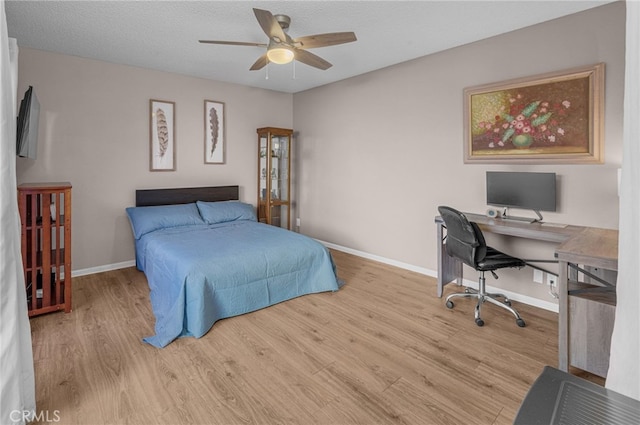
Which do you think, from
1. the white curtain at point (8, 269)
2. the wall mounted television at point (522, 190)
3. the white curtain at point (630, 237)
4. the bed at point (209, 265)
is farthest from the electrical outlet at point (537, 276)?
the white curtain at point (8, 269)

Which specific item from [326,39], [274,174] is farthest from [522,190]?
[274,174]

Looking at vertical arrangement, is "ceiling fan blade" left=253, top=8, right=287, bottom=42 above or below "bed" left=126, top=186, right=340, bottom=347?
above

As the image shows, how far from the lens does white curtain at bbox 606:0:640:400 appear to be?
1010 mm

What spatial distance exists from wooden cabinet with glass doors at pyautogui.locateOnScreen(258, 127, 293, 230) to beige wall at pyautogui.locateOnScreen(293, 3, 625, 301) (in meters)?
0.31

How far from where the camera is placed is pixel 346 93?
15.9 feet

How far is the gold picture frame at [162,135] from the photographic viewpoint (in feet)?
14.5

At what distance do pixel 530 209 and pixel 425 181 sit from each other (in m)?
1.19

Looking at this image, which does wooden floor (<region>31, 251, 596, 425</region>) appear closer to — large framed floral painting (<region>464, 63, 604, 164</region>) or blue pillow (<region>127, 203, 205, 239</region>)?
blue pillow (<region>127, 203, 205, 239</region>)

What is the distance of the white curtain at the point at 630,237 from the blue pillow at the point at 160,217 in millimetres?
4101

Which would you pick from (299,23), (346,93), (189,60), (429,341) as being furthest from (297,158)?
(429,341)

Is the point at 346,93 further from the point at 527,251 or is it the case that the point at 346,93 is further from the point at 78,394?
the point at 78,394

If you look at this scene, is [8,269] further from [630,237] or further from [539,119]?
[539,119]

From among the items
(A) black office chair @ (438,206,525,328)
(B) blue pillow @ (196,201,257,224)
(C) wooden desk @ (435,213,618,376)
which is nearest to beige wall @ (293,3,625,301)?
(A) black office chair @ (438,206,525,328)

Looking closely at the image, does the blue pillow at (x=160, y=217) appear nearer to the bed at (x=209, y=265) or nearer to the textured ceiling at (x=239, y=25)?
the bed at (x=209, y=265)
